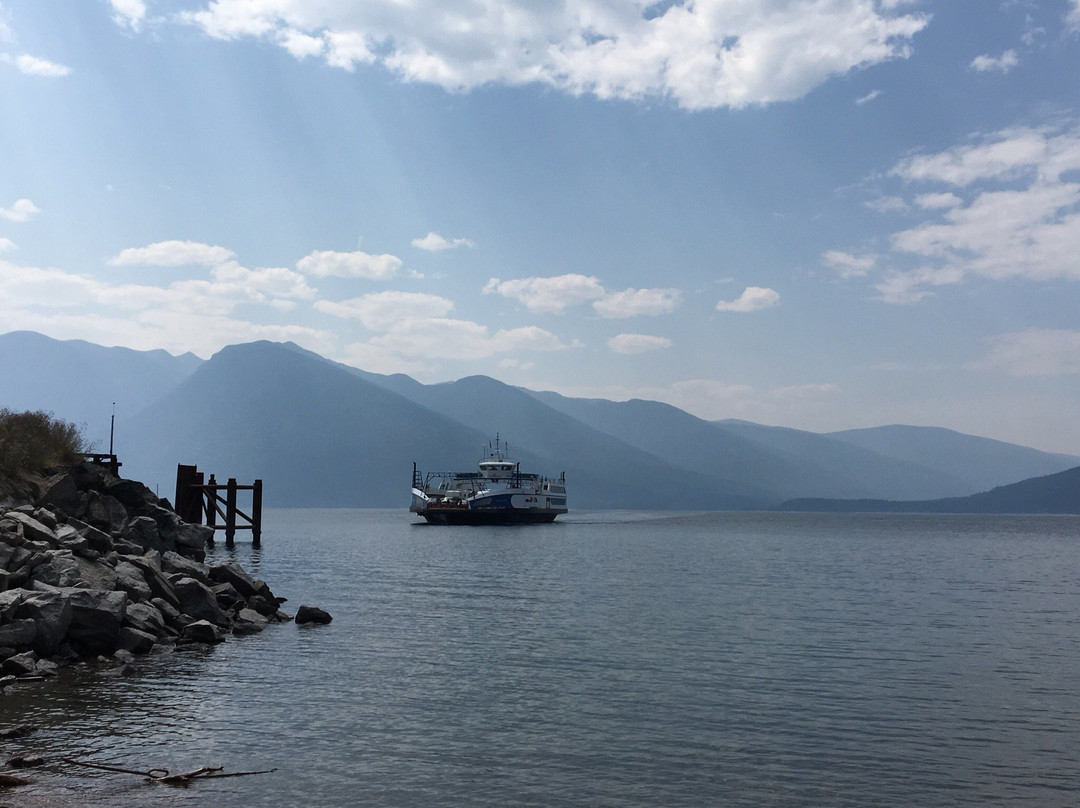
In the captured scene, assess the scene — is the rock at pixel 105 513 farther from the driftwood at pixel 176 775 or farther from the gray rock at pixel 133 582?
the driftwood at pixel 176 775

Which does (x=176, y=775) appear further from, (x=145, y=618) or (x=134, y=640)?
(x=145, y=618)

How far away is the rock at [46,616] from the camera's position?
19703 mm

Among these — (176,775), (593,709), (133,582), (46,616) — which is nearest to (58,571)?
(133,582)

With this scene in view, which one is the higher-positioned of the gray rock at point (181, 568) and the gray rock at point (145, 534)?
the gray rock at point (145, 534)

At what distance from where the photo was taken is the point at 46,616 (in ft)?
65.2


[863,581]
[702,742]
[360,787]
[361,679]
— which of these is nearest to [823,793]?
[702,742]

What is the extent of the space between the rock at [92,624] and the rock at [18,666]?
1.91 m

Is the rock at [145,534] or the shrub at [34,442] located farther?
the rock at [145,534]

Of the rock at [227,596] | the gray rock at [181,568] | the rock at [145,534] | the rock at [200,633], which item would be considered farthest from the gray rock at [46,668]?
the rock at [145,534]

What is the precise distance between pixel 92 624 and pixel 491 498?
322 feet

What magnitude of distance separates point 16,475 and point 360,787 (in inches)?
1035

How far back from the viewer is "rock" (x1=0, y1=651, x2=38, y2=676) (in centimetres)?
1833

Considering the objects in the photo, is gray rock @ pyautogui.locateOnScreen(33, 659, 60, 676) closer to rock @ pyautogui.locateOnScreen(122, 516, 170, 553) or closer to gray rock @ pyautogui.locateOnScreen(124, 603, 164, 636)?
gray rock @ pyautogui.locateOnScreen(124, 603, 164, 636)

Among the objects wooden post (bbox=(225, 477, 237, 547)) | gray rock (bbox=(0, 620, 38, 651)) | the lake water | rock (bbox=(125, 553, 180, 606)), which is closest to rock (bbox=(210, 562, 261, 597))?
the lake water
